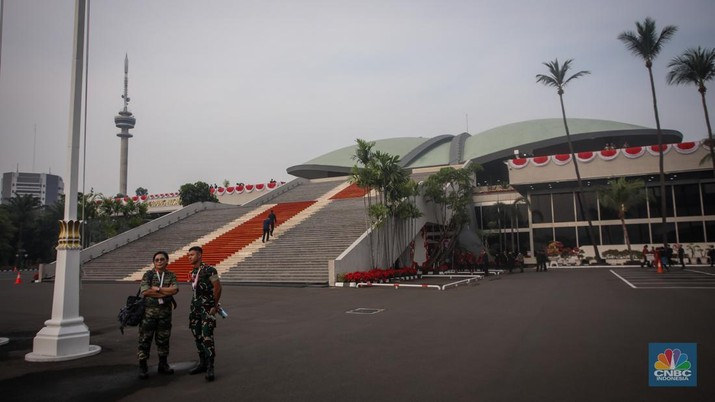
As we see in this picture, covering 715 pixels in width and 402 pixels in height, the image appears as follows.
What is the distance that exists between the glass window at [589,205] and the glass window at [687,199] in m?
5.16

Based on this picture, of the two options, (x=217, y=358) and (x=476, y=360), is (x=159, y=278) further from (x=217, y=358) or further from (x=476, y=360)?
(x=476, y=360)

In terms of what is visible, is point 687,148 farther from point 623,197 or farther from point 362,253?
point 362,253

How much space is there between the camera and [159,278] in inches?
221

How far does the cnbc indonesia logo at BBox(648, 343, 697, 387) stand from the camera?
184 inches

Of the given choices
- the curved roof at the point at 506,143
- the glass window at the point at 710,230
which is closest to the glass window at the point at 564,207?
the glass window at the point at 710,230

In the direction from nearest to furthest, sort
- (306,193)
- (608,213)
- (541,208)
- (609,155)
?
(609,155) < (608,213) < (541,208) < (306,193)

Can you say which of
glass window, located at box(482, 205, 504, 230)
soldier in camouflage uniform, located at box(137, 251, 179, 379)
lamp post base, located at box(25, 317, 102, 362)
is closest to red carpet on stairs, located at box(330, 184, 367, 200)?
glass window, located at box(482, 205, 504, 230)

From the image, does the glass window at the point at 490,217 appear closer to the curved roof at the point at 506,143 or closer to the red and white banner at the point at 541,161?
the red and white banner at the point at 541,161

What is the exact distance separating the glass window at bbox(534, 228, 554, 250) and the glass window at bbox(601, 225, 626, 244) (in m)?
3.56

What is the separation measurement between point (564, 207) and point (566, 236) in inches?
88.6

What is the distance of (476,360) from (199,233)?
2504 centimetres

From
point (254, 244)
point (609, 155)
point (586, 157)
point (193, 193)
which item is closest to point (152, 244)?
point (254, 244)

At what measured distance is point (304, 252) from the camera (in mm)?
20828

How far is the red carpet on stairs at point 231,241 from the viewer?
72.5 feet
